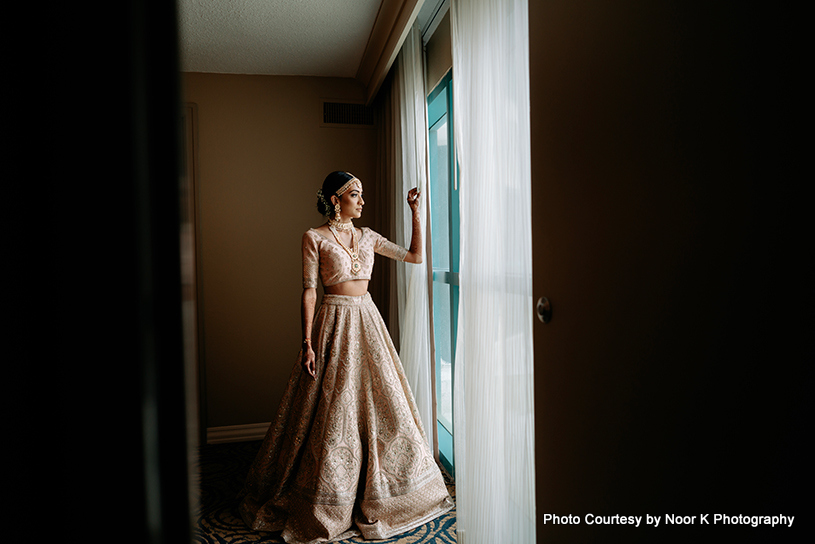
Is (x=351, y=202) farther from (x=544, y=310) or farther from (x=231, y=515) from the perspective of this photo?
(x=231, y=515)

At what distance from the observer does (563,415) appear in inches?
36.4

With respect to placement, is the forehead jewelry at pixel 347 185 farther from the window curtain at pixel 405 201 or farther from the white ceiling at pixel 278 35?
the white ceiling at pixel 278 35

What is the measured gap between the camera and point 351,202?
2162mm

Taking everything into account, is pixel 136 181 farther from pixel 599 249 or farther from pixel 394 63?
pixel 394 63

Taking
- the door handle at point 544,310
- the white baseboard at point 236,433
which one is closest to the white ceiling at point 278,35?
the door handle at point 544,310

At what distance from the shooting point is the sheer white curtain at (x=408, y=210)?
2.31 m

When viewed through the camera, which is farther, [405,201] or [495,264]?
[405,201]

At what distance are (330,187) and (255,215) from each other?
48.0 inches

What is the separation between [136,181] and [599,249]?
2.57 ft

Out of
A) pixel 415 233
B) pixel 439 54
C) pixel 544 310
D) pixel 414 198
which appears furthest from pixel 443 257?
pixel 544 310

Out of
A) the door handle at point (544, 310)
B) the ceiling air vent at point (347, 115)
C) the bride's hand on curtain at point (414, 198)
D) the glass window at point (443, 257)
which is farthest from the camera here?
the ceiling air vent at point (347, 115)

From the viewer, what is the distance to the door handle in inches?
37.7

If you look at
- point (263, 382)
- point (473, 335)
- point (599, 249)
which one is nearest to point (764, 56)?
point (599, 249)

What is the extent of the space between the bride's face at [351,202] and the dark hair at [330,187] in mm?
44
